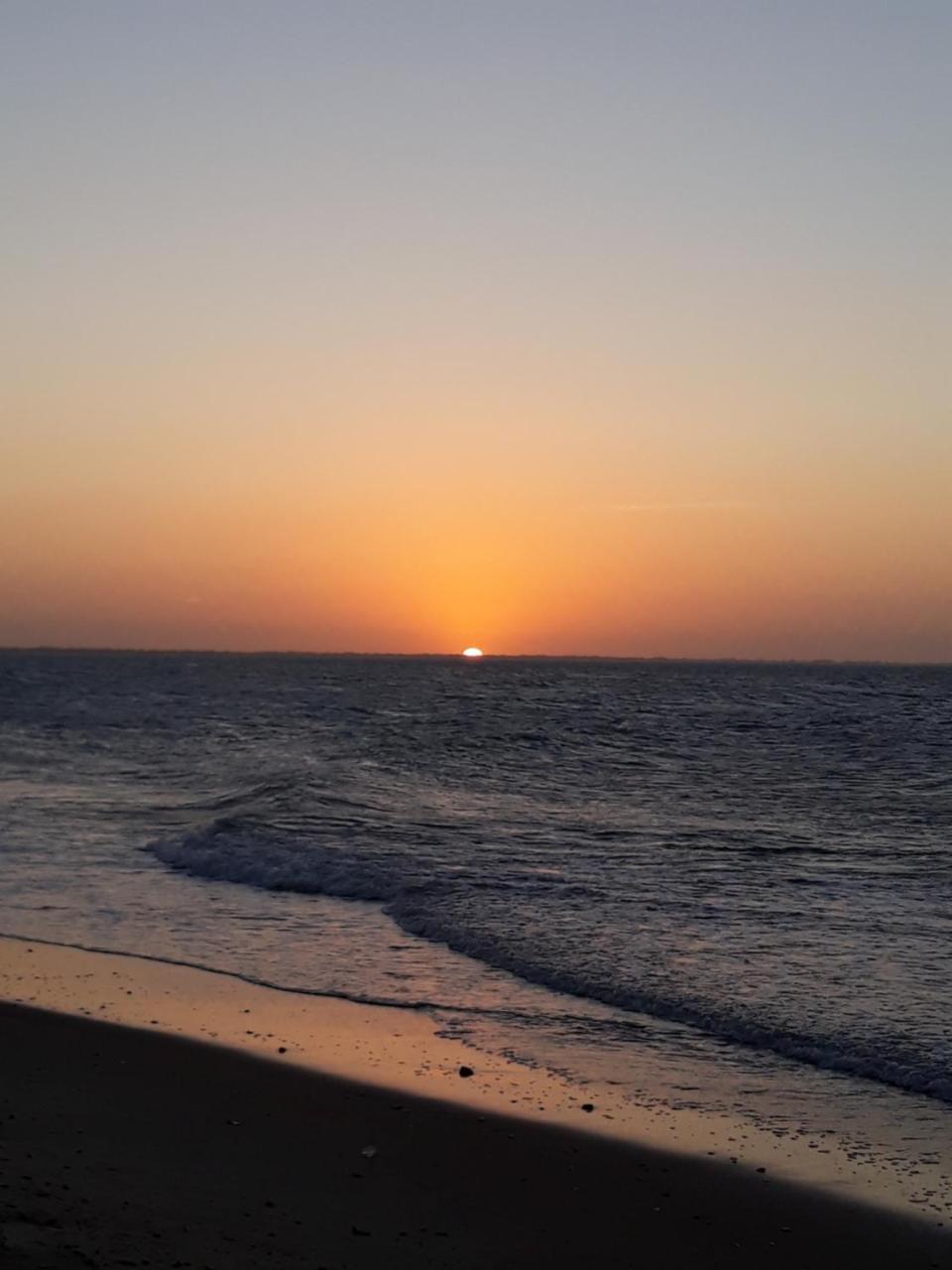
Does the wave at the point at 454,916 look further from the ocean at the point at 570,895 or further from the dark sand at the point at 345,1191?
the dark sand at the point at 345,1191

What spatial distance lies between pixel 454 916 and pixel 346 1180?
6.51m

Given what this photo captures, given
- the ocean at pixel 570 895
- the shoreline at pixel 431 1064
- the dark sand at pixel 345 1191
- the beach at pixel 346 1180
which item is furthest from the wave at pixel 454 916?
the dark sand at pixel 345 1191

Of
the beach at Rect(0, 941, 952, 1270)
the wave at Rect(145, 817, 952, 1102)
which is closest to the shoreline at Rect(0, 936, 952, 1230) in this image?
the beach at Rect(0, 941, 952, 1270)

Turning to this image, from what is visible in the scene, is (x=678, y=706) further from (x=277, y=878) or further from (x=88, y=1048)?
(x=88, y=1048)

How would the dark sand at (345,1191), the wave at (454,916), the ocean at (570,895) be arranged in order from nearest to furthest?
the dark sand at (345,1191), the wave at (454,916), the ocean at (570,895)

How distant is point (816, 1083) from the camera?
26.1 ft

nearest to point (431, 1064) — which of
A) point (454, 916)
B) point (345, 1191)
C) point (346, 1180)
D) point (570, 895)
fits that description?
point (346, 1180)

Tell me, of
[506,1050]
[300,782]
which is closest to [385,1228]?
[506,1050]

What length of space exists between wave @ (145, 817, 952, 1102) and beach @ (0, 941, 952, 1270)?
76.5 inches

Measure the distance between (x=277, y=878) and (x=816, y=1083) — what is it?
8.31m

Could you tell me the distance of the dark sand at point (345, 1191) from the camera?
17.3ft

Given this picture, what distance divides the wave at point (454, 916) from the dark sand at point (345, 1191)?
2279 millimetres

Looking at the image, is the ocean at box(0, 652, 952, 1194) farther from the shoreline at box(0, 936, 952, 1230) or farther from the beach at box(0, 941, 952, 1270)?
the beach at box(0, 941, 952, 1270)

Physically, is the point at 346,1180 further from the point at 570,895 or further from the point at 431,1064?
the point at 570,895
